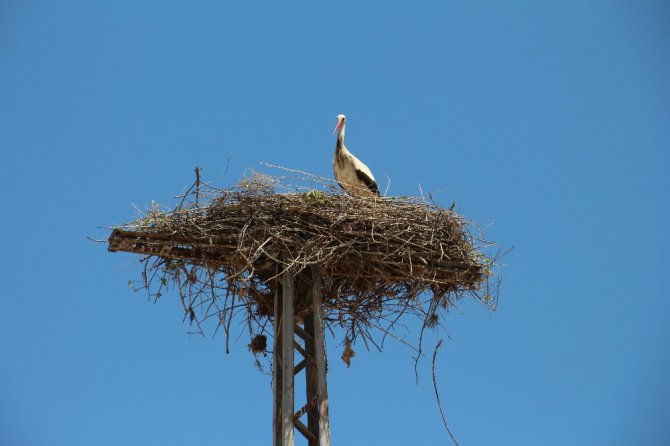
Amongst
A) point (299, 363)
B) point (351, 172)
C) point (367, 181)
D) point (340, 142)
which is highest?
point (340, 142)

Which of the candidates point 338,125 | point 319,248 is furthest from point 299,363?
point 338,125

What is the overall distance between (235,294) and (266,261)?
44 centimetres

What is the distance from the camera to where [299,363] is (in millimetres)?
8992

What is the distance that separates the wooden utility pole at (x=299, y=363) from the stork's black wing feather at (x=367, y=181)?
3.51 meters

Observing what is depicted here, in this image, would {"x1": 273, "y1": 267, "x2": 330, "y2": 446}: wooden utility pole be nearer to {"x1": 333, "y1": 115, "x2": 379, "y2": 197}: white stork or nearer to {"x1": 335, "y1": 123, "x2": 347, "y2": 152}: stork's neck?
{"x1": 333, "y1": 115, "x2": 379, "y2": 197}: white stork

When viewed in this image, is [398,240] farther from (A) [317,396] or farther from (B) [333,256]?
(A) [317,396]

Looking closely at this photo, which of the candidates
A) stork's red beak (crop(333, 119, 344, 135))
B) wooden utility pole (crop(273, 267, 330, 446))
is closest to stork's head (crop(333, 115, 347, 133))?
stork's red beak (crop(333, 119, 344, 135))

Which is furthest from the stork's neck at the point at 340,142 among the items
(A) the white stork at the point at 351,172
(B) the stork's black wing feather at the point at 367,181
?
(B) the stork's black wing feather at the point at 367,181

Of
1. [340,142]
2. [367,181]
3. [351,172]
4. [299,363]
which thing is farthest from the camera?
[340,142]

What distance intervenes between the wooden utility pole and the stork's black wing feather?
3.51 m

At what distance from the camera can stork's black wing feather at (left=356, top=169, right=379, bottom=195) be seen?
42.3 ft

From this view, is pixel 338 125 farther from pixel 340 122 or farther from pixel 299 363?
pixel 299 363

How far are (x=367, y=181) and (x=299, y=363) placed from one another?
440 cm

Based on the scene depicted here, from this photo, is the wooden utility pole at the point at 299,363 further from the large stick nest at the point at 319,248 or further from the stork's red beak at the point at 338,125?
the stork's red beak at the point at 338,125
